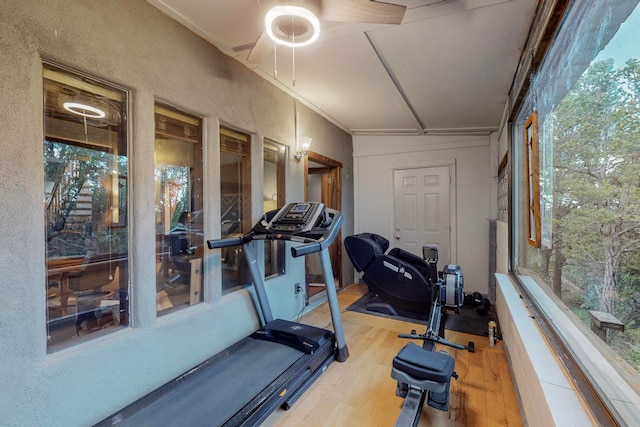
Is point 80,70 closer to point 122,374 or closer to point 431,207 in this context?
point 122,374

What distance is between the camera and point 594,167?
1.11 m

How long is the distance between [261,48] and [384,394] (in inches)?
99.9

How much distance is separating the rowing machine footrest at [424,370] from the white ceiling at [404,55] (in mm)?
2083

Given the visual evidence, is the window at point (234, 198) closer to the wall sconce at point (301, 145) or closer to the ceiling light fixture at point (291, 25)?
the wall sconce at point (301, 145)

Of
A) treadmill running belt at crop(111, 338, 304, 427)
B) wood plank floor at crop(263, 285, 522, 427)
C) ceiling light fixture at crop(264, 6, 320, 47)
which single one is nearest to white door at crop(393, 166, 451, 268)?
wood plank floor at crop(263, 285, 522, 427)

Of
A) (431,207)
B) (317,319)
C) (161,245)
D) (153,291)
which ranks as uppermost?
(431,207)

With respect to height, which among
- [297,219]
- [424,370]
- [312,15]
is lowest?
[424,370]

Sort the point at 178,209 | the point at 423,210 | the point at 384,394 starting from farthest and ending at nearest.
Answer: the point at 423,210 < the point at 178,209 < the point at 384,394

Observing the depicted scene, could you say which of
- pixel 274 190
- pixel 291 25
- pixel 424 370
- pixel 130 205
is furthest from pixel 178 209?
pixel 424 370

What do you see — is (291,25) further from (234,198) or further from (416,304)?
(416,304)

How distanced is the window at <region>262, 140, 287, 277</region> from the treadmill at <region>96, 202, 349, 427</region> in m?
0.46

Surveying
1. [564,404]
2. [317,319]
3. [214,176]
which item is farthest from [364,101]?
[564,404]

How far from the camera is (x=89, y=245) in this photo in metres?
1.71

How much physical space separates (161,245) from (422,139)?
13.3 ft
